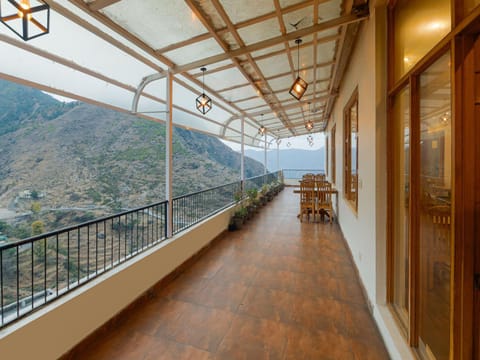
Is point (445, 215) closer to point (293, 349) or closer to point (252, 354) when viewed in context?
point (293, 349)

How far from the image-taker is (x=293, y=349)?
184 cm

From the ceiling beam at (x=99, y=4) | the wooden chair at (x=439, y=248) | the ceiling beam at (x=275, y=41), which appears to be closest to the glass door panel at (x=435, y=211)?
the wooden chair at (x=439, y=248)

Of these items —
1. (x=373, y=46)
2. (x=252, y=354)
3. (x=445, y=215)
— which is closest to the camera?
(x=445, y=215)

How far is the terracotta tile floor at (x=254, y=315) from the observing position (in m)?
1.84

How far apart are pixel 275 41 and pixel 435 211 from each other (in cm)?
246

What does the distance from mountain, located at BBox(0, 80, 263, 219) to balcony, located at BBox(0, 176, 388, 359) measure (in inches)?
99.9

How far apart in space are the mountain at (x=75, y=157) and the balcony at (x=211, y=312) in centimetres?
254

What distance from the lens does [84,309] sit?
1911 mm

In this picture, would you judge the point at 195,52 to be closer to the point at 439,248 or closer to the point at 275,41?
the point at 275,41

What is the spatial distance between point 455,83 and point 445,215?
0.69m

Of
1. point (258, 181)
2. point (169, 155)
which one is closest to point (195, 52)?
point (169, 155)

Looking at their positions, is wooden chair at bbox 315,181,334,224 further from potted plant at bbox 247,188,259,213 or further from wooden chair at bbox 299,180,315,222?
potted plant at bbox 247,188,259,213

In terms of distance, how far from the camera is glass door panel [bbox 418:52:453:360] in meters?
1.24

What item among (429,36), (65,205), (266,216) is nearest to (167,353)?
(429,36)
